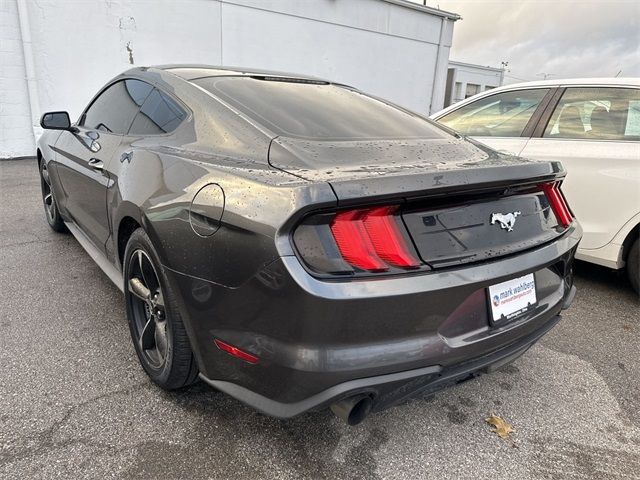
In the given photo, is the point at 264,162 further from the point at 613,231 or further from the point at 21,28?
the point at 21,28

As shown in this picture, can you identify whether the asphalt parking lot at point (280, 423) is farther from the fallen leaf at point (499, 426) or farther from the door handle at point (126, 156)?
the door handle at point (126, 156)

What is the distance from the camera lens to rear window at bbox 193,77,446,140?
204 cm

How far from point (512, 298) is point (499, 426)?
70cm

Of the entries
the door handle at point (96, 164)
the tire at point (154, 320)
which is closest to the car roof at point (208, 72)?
the door handle at point (96, 164)

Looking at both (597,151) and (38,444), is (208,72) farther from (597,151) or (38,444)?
(597,151)

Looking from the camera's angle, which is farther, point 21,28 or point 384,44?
point 384,44

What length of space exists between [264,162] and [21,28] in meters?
10.3

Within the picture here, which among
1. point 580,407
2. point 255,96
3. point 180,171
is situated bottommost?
point 580,407

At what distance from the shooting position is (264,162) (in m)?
1.72

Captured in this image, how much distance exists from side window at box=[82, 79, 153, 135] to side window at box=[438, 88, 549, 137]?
294cm

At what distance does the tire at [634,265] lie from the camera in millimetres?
3383

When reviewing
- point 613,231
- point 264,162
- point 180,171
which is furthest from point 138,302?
point 613,231

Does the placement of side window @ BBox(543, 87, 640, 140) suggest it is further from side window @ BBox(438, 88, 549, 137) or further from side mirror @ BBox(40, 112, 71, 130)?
side mirror @ BBox(40, 112, 71, 130)

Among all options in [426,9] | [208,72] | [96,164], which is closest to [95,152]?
[96,164]
